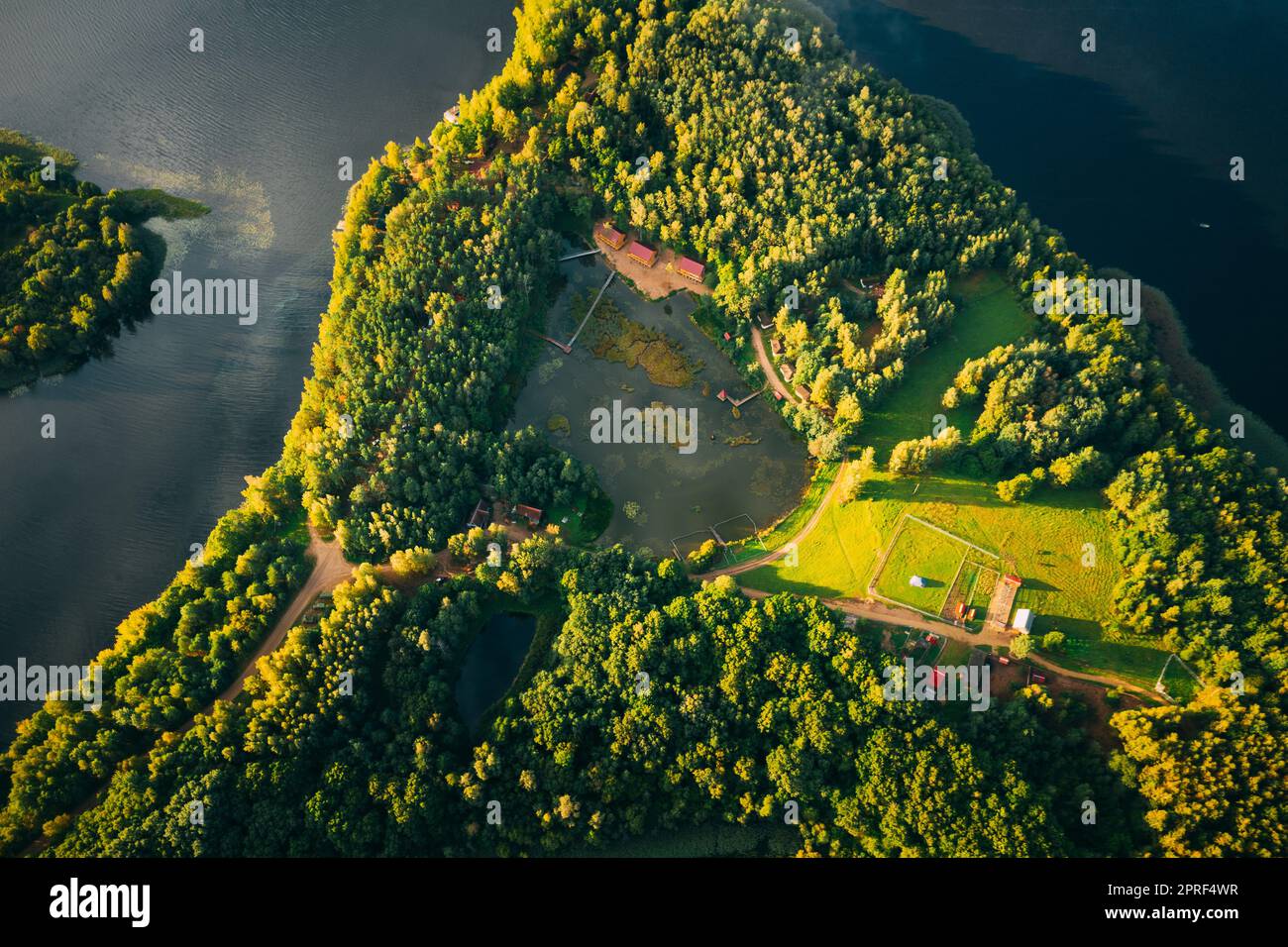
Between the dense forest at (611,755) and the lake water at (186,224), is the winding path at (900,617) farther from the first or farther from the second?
the lake water at (186,224)

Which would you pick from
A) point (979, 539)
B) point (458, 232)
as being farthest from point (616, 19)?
point (979, 539)

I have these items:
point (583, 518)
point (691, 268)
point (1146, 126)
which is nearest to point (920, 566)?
point (583, 518)

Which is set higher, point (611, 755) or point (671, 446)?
point (671, 446)
